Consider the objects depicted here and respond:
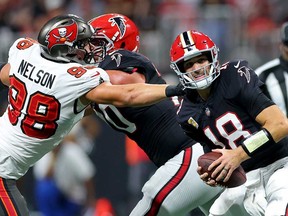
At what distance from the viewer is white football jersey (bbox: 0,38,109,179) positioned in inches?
187

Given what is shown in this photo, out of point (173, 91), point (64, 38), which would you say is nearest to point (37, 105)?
point (64, 38)

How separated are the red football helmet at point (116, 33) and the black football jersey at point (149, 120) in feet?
0.92

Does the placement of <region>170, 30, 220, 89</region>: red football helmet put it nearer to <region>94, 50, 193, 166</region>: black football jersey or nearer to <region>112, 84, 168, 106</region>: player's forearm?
<region>112, 84, 168, 106</region>: player's forearm

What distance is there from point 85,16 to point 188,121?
19.0ft

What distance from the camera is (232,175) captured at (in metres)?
4.65

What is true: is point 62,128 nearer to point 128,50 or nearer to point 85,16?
point 128,50

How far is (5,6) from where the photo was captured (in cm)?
1128

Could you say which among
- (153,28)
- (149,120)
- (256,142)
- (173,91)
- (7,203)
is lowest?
(153,28)

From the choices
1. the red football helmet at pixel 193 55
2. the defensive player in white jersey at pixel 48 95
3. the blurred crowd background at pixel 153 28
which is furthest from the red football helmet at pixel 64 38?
the blurred crowd background at pixel 153 28

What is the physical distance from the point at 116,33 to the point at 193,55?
104cm

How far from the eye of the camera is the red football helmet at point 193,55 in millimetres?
4754

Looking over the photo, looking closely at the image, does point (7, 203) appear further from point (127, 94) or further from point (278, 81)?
point (278, 81)

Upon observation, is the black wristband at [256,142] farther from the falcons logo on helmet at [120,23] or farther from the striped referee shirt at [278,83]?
the striped referee shirt at [278,83]

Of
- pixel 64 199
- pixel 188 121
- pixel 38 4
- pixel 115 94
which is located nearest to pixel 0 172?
pixel 115 94
